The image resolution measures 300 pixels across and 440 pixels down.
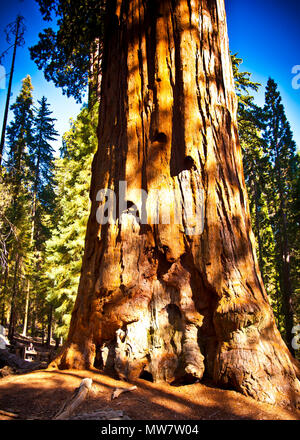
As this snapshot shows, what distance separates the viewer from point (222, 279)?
3.56m

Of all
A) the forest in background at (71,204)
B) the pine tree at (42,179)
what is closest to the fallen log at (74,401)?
the forest in background at (71,204)

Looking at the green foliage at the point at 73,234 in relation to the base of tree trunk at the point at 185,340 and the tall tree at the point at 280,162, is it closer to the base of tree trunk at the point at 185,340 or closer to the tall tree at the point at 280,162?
the base of tree trunk at the point at 185,340

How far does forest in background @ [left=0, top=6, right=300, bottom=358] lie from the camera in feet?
39.8

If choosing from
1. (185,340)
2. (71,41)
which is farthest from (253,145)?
(185,340)

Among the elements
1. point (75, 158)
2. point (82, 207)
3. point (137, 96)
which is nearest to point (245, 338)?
point (137, 96)

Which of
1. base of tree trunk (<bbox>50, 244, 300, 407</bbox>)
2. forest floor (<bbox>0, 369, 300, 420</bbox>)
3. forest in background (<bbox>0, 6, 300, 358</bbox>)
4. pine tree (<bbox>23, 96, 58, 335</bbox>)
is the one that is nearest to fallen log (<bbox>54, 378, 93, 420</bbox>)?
forest floor (<bbox>0, 369, 300, 420</bbox>)

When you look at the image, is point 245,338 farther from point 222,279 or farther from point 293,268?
point 293,268

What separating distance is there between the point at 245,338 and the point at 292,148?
790 inches

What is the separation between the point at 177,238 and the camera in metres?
3.84

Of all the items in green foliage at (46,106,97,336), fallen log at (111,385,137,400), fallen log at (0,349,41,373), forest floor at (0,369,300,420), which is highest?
green foliage at (46,106,97,336)

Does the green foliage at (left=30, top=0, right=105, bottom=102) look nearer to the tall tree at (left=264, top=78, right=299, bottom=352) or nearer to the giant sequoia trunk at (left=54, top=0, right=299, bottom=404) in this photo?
the giant sequoia trunk at (left=54, top=0, right=299, bottom=404)

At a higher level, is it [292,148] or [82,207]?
[292,148]

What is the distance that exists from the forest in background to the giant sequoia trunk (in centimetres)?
417

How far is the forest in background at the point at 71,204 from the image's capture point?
12.1m
